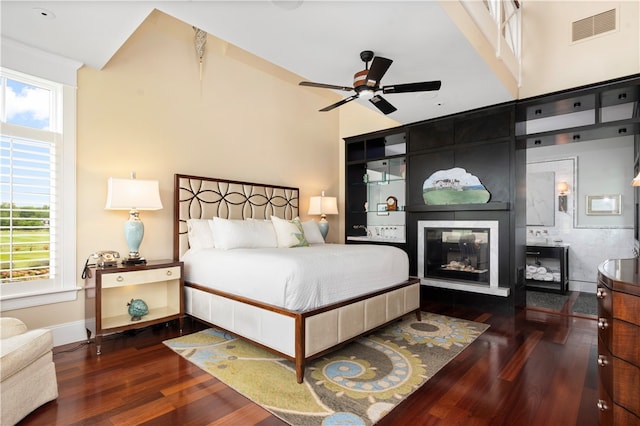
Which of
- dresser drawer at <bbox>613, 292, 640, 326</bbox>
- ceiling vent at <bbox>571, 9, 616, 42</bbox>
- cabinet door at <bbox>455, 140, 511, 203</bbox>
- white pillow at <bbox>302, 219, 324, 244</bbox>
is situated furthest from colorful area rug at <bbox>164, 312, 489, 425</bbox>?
ceiling vent at <bbox>571, 9, 616, 42</bbox>

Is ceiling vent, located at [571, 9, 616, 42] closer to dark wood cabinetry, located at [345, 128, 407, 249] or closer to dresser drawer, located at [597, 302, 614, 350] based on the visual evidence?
dark wood cabinetry, located at [345, 128, 407, 249]

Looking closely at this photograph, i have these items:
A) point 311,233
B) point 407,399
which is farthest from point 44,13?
point 407,399

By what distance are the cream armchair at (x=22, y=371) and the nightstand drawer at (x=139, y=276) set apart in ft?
2.51

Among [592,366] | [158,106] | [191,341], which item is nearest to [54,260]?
[191,341]

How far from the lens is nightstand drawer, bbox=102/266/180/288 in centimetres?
296

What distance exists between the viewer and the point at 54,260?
3.11 m

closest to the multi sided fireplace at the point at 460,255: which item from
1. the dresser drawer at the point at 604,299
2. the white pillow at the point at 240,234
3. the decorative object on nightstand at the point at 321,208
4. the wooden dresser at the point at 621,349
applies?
the decorative object on nightstand at the point at 321,208

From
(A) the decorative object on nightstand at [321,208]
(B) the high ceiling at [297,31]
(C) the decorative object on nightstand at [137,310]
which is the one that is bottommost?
(C) the decorative object on nightstand at [137,310]

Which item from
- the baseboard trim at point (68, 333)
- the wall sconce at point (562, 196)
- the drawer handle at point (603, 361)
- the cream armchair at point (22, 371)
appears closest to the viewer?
the drawer handle at point (603, 361)

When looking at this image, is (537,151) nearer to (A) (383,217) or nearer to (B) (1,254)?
(A) (383,217)

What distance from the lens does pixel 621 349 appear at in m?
1.44

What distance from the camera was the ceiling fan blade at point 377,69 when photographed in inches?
101

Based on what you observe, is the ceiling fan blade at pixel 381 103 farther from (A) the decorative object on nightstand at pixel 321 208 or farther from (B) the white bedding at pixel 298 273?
(A) the decorative object on nightstand at pixel 321 208

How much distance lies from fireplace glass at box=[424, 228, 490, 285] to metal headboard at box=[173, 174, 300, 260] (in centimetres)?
220
